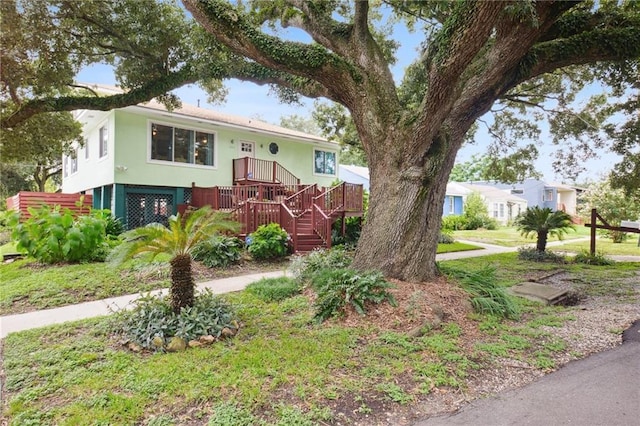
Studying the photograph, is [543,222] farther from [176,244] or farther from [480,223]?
[480,223]

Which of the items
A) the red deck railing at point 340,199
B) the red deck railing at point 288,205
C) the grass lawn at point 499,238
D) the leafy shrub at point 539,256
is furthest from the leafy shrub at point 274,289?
the grass lawn at point 499,238

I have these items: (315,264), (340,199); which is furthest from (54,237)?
(340,199)

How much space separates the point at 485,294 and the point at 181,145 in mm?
11990

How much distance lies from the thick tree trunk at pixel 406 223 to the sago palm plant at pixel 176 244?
8.42ft

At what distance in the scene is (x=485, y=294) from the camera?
546 cm

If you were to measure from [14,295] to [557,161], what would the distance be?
1437cm

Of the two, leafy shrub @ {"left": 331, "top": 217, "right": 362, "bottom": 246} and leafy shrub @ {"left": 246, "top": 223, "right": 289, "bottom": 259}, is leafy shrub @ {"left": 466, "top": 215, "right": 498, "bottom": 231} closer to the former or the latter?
leafy shrub @ {"left": 331, "top": 217, "right": 362, "bottom": 246}

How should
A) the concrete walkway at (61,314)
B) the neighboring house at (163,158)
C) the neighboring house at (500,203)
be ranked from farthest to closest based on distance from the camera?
the neighboring house at (500,203) < the neighboring house at (163,158) < the concrete walkway at (61,314)

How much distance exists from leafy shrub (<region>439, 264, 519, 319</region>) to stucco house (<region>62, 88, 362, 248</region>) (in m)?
6.10

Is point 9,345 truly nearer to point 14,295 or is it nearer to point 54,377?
point 54,377

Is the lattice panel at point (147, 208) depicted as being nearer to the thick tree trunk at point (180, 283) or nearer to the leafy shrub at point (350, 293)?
the thick tree trunk at point (180, 283)

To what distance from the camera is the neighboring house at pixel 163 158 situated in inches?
480

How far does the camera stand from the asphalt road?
2590 mm

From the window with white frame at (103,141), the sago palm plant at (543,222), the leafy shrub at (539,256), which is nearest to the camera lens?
the leafy shrub at (539,256)
